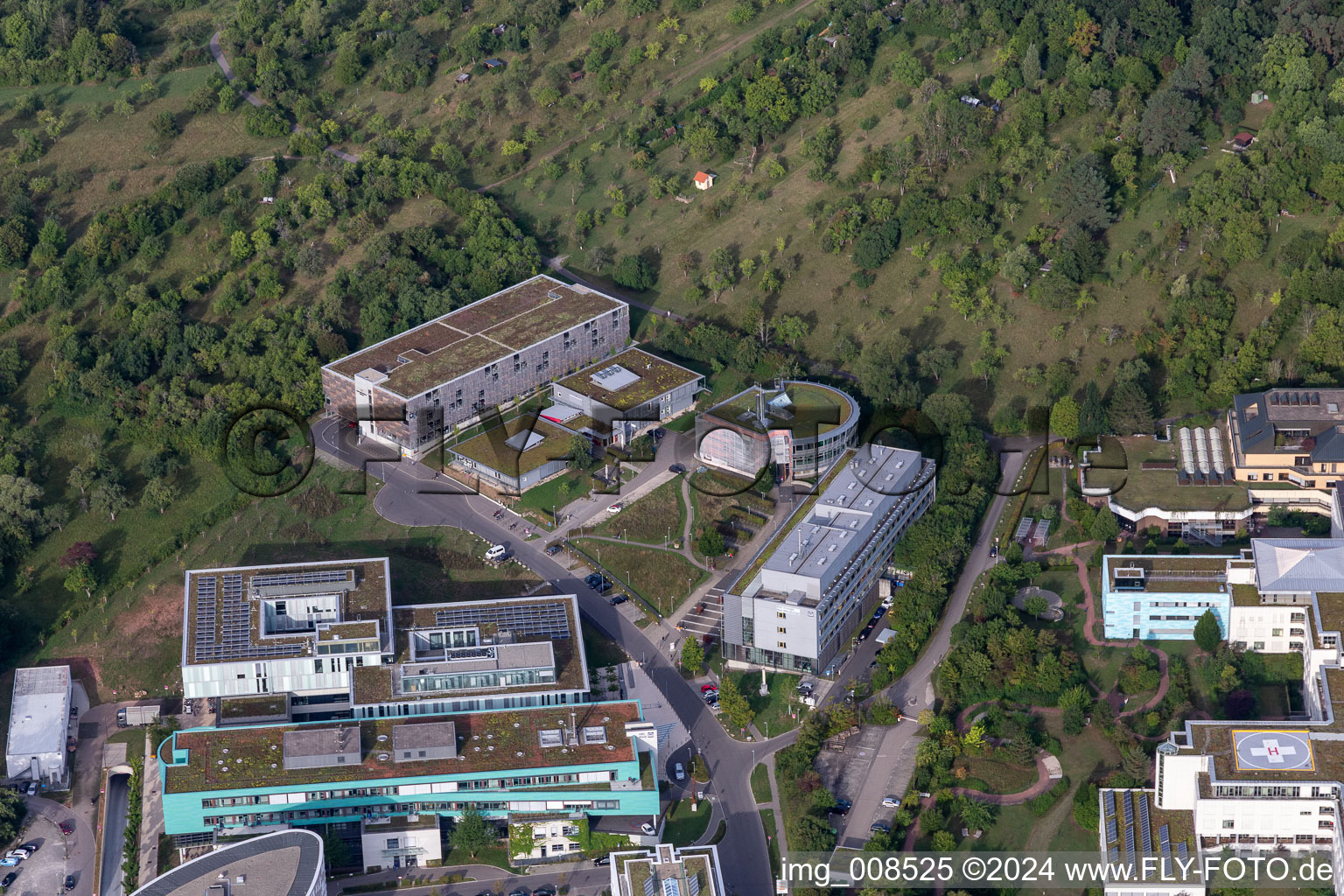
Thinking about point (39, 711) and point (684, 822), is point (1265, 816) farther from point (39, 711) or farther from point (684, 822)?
point (39, 711)

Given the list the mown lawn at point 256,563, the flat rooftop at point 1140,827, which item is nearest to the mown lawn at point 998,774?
the flat rooftop at point 1140,827

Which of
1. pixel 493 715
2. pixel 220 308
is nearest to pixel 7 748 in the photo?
pixel 493 715

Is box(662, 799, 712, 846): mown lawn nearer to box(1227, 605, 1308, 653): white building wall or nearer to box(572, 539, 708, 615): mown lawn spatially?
box(572, 539, 708, 615): mown lawn

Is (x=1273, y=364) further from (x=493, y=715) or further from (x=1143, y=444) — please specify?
(x=493, y=715)

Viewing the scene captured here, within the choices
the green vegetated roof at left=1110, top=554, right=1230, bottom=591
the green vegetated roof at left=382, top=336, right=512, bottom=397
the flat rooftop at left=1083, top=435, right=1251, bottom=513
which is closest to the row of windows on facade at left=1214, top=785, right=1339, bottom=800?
the green vegetated roof at left=1110, top=554, right=1230, bottom=591
